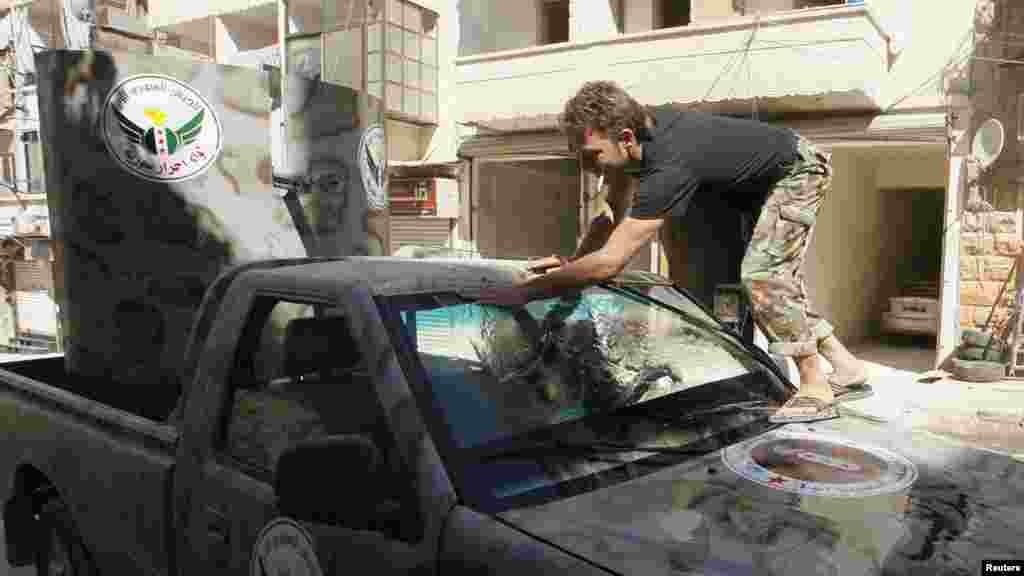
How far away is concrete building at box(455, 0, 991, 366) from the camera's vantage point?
888 cm

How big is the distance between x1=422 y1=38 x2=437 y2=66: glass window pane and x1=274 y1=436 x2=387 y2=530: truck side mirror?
1241cm

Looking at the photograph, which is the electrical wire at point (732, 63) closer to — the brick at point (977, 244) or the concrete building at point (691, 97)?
the concrete building at point (691, 97)

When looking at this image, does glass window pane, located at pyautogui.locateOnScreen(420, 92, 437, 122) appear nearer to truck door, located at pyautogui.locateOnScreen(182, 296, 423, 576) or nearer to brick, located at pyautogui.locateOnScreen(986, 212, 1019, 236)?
brick, located at pyautogui.locateOnScreen(986, 212, 1019, 236)

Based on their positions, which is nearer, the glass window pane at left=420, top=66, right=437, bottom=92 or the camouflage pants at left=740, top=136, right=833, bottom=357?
the camouflage pants at left=740, top=136, right=833, bottom=357

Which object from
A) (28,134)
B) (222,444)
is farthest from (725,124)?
(28,134)

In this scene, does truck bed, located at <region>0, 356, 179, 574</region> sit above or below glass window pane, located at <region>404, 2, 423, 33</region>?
below

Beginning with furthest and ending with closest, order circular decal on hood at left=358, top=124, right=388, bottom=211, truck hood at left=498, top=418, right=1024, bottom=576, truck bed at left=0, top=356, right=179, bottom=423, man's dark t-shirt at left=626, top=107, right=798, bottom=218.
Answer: circular decal on hood at left=358, top=124, right=388, bottom=211
truck bed at left=0, top=356, right=179, bottom=423
man's dark t-shirt at left=626, top=107, right=798, bottom=218
truck hood at left=498, top=418, right=1024, bottom=576

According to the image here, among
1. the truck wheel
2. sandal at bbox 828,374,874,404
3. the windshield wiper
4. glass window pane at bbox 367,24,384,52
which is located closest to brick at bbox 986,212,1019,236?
sandal at bbox 828,374,874,404

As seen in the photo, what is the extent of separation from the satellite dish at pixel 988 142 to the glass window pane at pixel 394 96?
334 inches

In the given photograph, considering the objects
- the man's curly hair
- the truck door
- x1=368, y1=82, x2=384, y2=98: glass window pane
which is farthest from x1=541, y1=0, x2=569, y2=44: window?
the truck door

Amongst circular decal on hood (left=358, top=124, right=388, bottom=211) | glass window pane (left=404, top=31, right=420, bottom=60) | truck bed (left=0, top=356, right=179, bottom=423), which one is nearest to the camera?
truck bed (left=0, top=356, right=179, bottom=423)

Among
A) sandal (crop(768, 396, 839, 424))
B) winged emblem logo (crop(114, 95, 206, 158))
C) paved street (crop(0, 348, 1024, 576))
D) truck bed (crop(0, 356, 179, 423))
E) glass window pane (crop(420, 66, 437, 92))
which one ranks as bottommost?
paved street (crop(0, 348, 1024, 576))

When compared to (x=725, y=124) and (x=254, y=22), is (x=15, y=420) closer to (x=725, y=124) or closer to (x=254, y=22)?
(x=725, y=124)

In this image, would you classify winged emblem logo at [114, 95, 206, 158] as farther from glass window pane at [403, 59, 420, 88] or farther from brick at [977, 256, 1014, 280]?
brick at [977, 256, 1014, 280]
